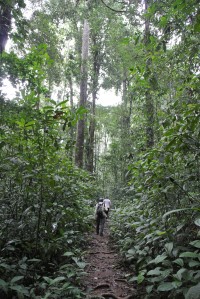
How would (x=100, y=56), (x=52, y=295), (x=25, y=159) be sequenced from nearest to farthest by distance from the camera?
(x=52, y=295), (x=25, y=159), (x=100, y=56)

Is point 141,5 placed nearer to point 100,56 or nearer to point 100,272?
point 100,272

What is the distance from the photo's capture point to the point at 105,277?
428 centimetres

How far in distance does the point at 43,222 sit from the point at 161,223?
201cm

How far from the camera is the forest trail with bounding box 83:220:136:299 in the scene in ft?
11.5

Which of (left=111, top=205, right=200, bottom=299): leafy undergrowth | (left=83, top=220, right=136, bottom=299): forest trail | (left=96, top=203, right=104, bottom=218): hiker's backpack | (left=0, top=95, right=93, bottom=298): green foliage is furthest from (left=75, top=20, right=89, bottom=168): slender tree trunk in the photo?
(left=111, top=205, right=200, bottom=299): leafy undergrowth

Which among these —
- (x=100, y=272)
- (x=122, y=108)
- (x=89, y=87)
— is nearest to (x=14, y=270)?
(x=100, y=272)

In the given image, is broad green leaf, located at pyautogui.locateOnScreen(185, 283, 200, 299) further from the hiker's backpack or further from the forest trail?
the hiker's backpack

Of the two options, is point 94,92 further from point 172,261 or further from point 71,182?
point 172,261

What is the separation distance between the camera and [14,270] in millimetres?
3121

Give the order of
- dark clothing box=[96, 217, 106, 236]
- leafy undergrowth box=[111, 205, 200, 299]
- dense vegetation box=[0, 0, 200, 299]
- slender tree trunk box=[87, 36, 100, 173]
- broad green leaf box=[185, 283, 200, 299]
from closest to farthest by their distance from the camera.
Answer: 1. broad green leaf box=[185, 283, 200, 299]
2. leafy undergrowth box=[111, 205, 200, 299]
3. dense vegetation box=[0, 0, 200, 299]
4. dark clothing box=[96, 217, 106, 236]
5. slender tree trunk box=[87, 36, 100, 173]

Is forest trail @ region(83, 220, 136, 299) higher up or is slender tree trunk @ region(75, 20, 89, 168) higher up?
slender tree trunk @ region(75, 20, 89, 168)

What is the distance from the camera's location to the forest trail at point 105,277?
11.5 feet

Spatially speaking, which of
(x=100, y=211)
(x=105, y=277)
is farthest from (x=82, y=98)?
(x=105, y=277)

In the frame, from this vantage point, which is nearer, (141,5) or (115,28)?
(141,5)
